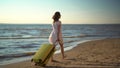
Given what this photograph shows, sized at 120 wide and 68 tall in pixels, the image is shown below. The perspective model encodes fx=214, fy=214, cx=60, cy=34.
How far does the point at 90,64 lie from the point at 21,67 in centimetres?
229

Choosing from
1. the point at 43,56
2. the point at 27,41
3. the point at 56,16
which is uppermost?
the point at 56,16

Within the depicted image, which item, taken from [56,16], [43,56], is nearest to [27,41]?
[56,16]

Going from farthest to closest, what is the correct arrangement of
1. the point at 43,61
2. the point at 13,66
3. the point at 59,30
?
the point at 59,30, the point at 13,66, the point at 43,61

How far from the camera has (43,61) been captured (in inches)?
263

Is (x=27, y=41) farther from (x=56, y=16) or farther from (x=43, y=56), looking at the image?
(x=43, y=56)

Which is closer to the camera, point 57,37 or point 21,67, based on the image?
point 21,67

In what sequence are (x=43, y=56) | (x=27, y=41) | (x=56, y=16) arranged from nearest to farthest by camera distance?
(x=43, y=56)
(x=56, y=16)
(x=27, y=41)

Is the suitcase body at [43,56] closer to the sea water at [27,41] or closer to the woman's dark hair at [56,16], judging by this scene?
the woman's dark hair at [56,16]

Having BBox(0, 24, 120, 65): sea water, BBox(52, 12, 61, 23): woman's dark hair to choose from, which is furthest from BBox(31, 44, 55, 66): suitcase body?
BBox(0, 24, 120, 65): sea water

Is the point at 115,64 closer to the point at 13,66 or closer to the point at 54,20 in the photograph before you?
the point at 54,20

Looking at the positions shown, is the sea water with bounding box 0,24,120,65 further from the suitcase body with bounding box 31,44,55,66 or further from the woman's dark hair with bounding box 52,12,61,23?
the woman's dark hair with bounding box 52,12,61,23

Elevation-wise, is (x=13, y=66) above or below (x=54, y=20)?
below

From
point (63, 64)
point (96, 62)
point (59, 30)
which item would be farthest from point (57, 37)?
point (96, 62)

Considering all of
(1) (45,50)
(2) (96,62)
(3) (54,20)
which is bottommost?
(2) (96,62)
